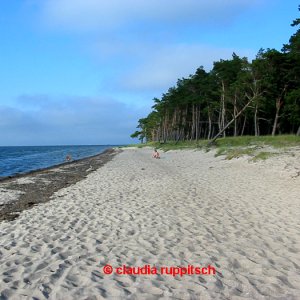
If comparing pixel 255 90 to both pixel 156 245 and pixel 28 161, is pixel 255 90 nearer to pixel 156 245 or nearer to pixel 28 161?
pixel 28 161

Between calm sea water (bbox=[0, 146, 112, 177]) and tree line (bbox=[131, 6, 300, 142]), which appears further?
tree line (bbox=[131, 6, 300, 142])

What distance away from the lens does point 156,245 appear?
716cm

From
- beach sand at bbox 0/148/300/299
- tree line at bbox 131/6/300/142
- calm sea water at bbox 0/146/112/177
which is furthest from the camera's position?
tree line at bbox 131/6/300/142

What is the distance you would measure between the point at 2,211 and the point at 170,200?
19.5ft

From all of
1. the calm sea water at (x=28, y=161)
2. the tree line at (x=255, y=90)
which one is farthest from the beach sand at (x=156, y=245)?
the tree line at (x=255, y=90)

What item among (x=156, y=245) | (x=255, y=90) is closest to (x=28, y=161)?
(x=255, y=90)

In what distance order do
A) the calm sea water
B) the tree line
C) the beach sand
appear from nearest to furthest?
the beach sand, the calm sea water, the tree line

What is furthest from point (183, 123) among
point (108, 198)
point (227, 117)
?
point (108, 198)

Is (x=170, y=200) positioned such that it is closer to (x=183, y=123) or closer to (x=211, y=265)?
(x=211, y=265)

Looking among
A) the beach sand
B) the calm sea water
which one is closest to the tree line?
the calm sea water

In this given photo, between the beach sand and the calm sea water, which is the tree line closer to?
the calm sea water

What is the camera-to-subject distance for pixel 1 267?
5867mm

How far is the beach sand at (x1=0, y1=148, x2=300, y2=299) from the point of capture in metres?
5.10

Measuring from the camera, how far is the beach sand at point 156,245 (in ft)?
16.7
